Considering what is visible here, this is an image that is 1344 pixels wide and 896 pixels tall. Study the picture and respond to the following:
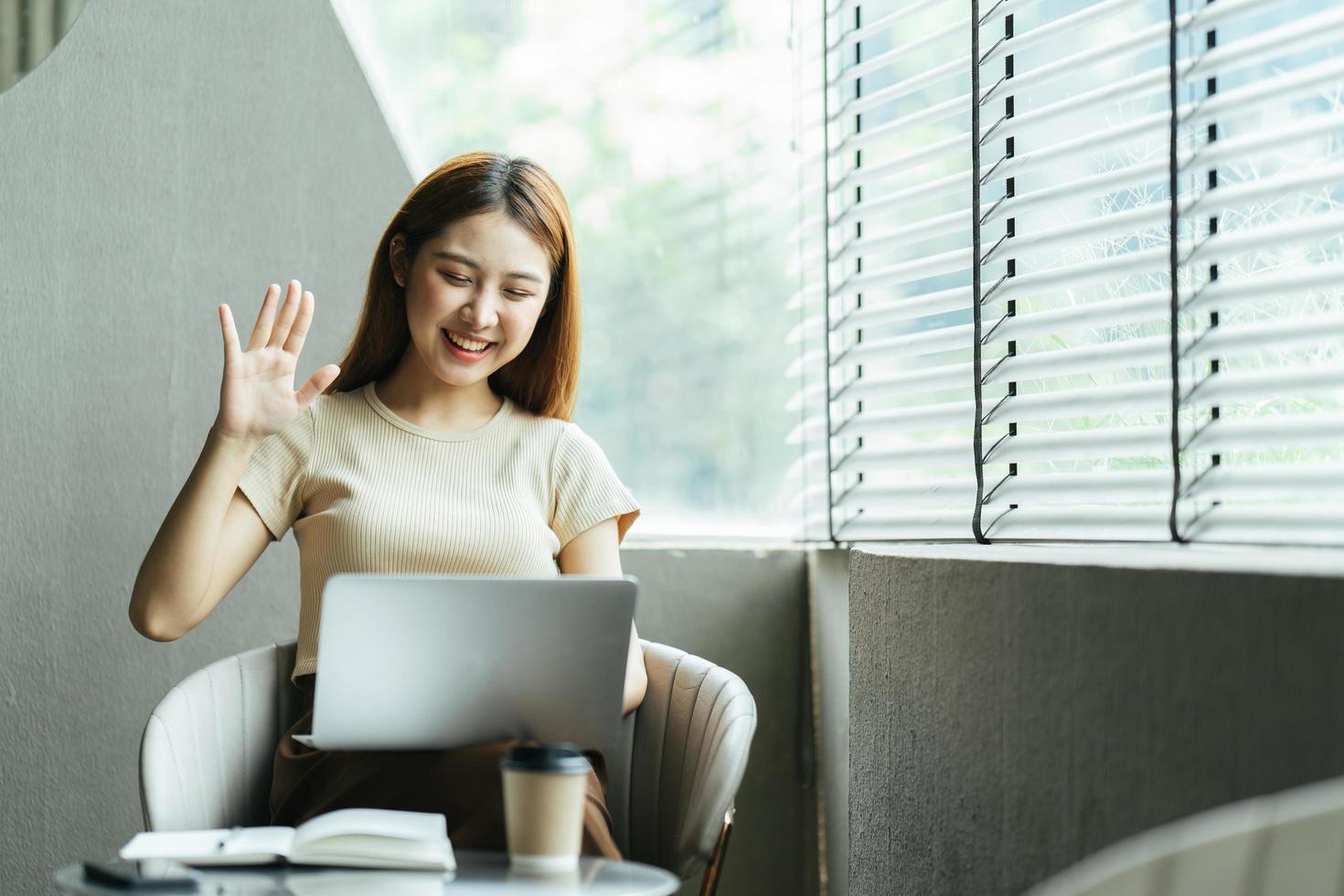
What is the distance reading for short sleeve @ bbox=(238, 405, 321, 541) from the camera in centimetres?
196

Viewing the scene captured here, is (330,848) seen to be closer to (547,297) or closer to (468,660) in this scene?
(468,660)

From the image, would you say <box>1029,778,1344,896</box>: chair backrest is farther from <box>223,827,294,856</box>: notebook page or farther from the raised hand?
the raised hand

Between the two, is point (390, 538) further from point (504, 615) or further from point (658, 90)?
point (658, 90)

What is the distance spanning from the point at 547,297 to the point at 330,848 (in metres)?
1.11

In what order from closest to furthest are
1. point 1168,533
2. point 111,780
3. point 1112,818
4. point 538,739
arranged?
1. point 1112,818
2. point 538,739
3. point 1168,533
4. point 111,780

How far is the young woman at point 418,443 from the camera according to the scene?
5.98ft

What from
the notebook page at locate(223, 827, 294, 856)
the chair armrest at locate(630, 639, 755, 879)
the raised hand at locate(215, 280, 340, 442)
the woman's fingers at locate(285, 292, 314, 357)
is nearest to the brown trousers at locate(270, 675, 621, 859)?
the chair armrest at locate(630, 639, 755, 879)

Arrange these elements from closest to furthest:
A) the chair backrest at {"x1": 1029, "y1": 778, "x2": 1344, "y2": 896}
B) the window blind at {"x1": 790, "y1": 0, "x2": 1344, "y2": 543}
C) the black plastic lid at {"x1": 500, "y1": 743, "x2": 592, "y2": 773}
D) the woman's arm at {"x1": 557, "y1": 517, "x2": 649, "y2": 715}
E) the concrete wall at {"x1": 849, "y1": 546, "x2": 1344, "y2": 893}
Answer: the chair backrest at {"x1": 1029, "y1": 778, "x2": 1344, "y2": 896}, the concrete wall at {"x1": 849, "y1": 546, "x2": 1344, "y2": 893}, the black plastic lid at {"x1": 500, "y1": 743, "x2": 592, "y2": 773}, the window blind at {"x1": 790, "y1": 0, "x2": 1344, "y2": 543}, the woman's arm at {"x1": 557, "y1": 517, "x2": 649, "y2": 715}

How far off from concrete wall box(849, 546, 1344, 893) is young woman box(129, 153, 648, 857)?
16.7 inches

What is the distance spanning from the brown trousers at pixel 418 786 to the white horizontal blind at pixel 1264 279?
864 mm

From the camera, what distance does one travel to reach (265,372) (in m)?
1.82

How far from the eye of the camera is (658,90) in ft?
9.42

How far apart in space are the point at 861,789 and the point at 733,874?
2.64 feet

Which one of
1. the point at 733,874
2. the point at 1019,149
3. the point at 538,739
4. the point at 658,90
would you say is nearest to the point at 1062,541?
the point at 1019,149
